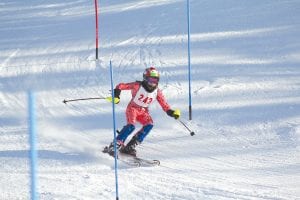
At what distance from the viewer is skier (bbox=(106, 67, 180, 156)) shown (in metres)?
7.65

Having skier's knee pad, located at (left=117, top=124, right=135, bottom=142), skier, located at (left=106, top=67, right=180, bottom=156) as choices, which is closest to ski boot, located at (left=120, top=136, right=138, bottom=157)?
skier, located at (left=106, top=67, right=180, bottom=156)

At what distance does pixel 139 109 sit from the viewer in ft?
26.2

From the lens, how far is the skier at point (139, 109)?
765cm

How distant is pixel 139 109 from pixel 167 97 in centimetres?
253

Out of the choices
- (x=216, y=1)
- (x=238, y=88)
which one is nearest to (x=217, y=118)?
(x=238, y=88)

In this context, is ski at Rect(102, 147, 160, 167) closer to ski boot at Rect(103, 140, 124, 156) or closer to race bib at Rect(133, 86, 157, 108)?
ski boot at Rect(103, 140, 124, 156)

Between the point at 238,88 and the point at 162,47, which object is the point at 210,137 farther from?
the point at 162,47

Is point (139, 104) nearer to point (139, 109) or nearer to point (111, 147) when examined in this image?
point (139, 109)

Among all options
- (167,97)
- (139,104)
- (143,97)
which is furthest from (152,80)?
(167,97)

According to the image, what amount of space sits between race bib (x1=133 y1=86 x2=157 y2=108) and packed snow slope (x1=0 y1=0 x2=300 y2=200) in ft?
2.24

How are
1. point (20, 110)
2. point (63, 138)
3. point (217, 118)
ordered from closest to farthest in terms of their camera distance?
1. point (63, 138)
2. point (217, 118)
3. point (20, 110)

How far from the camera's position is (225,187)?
21.5ft

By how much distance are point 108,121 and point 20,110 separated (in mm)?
1780

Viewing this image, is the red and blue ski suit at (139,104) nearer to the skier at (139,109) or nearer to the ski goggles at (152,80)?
the skier at (139,109)
